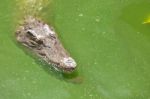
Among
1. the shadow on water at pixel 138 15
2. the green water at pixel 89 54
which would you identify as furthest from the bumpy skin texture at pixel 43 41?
the shadow on water at pixel 138 15

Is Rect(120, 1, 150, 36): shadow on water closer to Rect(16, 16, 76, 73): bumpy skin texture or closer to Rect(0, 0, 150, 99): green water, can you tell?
Rect(0, 0, 150, 99): green water

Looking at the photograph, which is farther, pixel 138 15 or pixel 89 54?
pixel 138 15

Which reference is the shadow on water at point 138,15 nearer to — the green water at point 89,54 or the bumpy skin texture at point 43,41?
the green water at point 89,54

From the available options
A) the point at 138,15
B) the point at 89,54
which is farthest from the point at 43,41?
the point at 138,15

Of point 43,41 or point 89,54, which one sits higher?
point 43,41

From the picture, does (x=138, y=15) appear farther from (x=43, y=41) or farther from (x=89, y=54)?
(x=43, y=41)

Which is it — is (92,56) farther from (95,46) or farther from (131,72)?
(131,72)

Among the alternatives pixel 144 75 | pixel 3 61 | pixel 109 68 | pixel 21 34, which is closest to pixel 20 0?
pixel 21 34

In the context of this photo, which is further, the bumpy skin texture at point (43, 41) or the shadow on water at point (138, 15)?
the shadow on water at point (138, 15)
